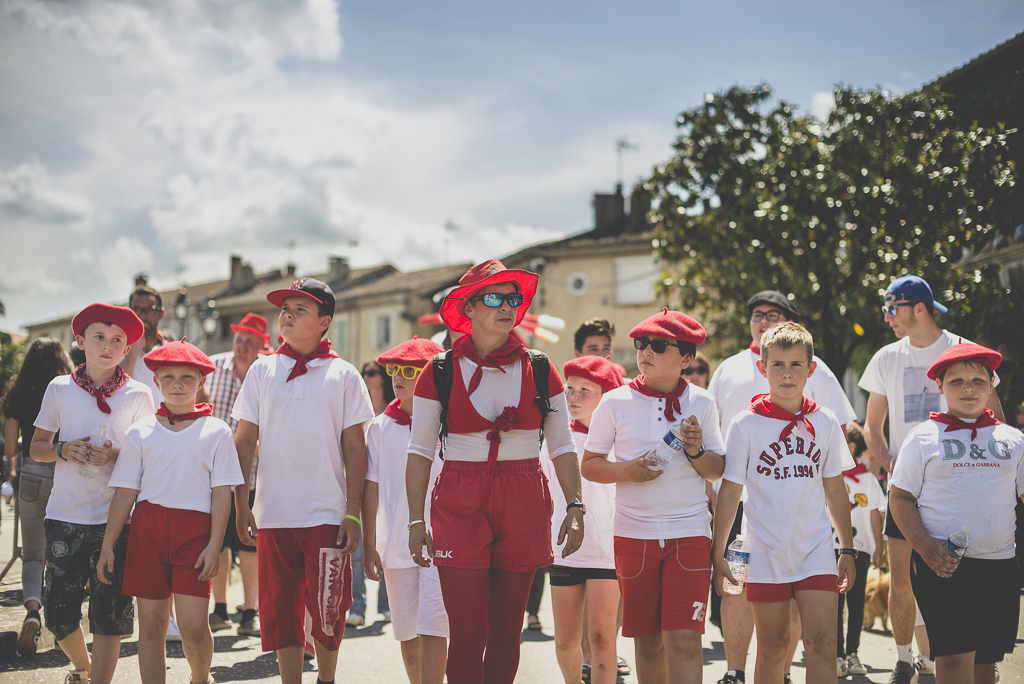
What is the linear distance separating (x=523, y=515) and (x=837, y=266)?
1128 cm

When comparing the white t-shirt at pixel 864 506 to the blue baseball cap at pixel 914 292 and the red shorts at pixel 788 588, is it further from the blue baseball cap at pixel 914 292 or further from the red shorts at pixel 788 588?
the red shorts at pixel 788 588

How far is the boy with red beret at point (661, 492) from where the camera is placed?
3988 mm

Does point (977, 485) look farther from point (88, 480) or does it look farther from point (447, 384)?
point (88, 480)

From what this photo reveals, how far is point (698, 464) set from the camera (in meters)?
4.15

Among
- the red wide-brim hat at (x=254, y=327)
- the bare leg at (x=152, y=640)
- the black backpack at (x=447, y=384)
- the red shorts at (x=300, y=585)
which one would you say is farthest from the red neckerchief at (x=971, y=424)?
the red wide-brim hat at (x=254, y=327)

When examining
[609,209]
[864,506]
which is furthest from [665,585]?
[609,209]

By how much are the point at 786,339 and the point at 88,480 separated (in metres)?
3.92

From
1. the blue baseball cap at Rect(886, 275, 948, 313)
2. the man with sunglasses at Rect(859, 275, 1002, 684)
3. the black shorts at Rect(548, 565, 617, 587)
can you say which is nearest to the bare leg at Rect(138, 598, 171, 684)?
the black shorts at Rect(548, 565, 617, 587)

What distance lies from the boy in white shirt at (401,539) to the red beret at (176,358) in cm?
102

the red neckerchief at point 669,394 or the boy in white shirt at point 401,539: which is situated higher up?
the red neckerchief at point 669,394

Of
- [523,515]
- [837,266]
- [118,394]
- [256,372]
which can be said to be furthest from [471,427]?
[837,266]

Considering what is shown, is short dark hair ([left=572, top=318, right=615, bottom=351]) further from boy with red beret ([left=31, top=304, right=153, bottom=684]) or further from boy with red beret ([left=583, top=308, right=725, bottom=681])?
boy with red beret ([left=31, top=304, right=153, bottom=684])

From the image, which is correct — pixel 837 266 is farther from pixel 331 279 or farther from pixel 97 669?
pixel 331 279

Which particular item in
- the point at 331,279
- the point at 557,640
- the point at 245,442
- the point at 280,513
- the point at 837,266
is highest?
the point at 331,279
